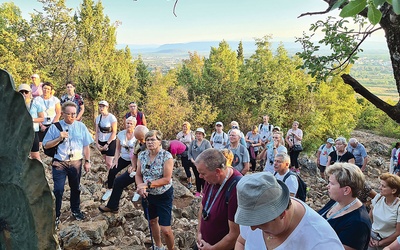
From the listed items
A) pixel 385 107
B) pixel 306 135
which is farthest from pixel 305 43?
pixel 306 135

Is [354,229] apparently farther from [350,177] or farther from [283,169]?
[283,169]

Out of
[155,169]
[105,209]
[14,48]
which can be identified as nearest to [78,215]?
[105,209]

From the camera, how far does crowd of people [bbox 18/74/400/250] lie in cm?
196

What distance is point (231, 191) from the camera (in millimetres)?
3205

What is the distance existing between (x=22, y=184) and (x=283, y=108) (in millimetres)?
32131

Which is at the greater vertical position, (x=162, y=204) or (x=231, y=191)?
(x=231, y=191)

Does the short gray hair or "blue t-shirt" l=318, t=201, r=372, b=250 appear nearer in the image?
"blue t-shirt" l=318, t=201, r=372, b=250

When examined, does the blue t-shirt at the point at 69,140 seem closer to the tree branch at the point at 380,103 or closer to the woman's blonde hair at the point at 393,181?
the tree branch at the point at 380,103

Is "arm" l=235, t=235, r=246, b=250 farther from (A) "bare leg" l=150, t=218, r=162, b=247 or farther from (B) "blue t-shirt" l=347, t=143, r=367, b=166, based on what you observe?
(B) "blue t-shirt" l=347, t=143, r=367, b=166

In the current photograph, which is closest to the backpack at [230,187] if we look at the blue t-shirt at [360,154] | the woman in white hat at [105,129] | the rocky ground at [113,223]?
the rocky ground at [113,223]

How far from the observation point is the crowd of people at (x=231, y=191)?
6.45 ft

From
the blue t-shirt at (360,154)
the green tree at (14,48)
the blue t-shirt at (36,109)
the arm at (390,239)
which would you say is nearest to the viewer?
the arm at (390,239)

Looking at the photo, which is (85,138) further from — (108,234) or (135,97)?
(135,97)

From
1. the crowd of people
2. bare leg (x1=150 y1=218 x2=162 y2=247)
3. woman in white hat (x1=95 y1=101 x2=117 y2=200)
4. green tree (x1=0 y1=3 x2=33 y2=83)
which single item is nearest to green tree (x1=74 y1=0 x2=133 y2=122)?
green tree (x1=0 y1=3 x2=33 y2=83)
